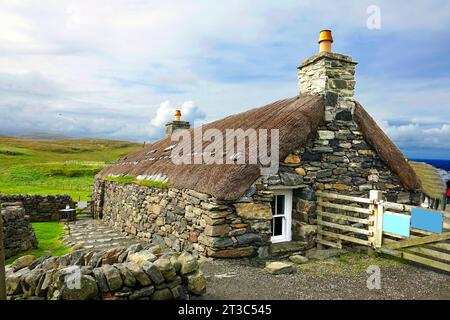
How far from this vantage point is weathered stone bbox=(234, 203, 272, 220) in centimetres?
760

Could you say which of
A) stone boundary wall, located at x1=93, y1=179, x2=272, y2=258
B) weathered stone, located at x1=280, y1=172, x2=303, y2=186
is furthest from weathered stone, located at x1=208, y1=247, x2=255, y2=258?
weathered stone, located at x1=280, y1=172, x2=303, y2=186

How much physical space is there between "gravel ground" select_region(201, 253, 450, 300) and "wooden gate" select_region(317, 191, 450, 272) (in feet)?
1.18

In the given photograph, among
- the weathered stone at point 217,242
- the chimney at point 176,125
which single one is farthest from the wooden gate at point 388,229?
the chimney at point 176,125

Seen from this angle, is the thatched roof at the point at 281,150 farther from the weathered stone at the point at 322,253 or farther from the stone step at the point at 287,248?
the weathered stone at the point at 322,253

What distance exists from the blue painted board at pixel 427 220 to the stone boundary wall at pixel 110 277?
15.3 feet

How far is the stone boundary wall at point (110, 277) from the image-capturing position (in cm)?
460

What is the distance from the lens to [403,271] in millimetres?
6883

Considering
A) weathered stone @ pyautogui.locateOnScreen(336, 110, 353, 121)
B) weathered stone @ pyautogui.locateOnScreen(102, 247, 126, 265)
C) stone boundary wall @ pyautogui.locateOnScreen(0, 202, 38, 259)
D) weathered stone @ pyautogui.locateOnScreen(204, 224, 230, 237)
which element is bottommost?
stone boundary wall @ pyautogui.locateOnScreen(0, 202, 38, 259)

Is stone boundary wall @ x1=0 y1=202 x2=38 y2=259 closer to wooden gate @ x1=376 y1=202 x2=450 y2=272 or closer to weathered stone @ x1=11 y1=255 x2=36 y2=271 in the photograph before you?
weathered stone @ x1=11 y1=255 x2=36 y2=271
